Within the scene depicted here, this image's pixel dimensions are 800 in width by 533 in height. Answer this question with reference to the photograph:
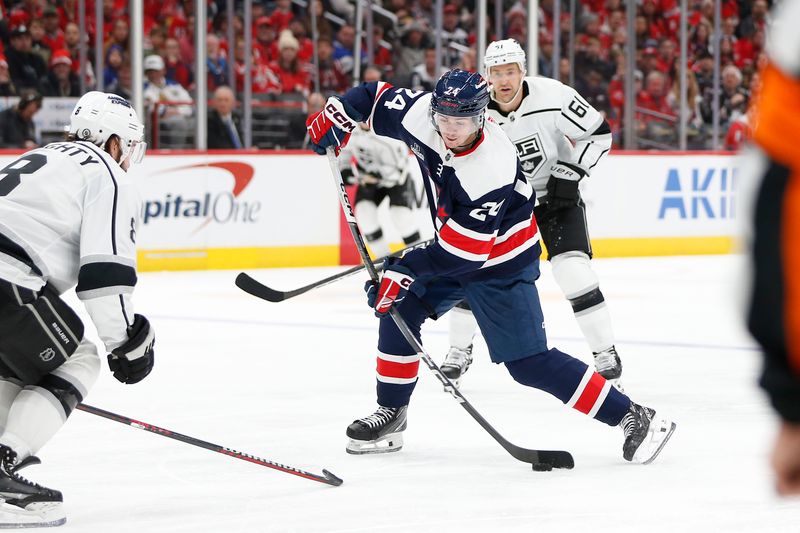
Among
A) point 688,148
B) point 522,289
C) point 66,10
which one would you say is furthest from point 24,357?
point 688,148

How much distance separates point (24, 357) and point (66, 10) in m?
6.40

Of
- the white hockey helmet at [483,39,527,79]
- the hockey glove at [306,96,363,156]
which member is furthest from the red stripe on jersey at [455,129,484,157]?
the white hockey helmet at [483,39,527,79]

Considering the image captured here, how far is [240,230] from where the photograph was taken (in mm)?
8125

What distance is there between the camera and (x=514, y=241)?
309 cm

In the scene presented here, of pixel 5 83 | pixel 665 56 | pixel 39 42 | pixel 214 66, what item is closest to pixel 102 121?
pixel 5 83

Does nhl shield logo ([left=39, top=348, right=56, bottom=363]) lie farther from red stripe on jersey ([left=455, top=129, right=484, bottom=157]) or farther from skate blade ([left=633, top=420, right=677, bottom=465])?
skate blade ([left=633, top=420, right=677, bottom=465])

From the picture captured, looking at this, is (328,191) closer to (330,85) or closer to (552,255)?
(330,85)

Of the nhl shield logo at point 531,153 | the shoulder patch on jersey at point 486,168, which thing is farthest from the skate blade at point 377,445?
the nhl shield logo at point 531,153

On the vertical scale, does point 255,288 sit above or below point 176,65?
above

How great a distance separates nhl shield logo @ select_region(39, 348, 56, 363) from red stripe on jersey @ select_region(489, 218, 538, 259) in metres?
1.11

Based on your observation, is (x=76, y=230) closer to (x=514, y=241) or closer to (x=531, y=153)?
(x=514, y=241)

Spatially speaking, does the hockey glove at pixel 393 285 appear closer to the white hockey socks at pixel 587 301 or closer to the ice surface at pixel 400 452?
the ice surface at pixel 400 452

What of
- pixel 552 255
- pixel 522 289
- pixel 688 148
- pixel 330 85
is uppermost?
pixel 522 289

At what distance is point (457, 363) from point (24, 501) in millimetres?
2088
